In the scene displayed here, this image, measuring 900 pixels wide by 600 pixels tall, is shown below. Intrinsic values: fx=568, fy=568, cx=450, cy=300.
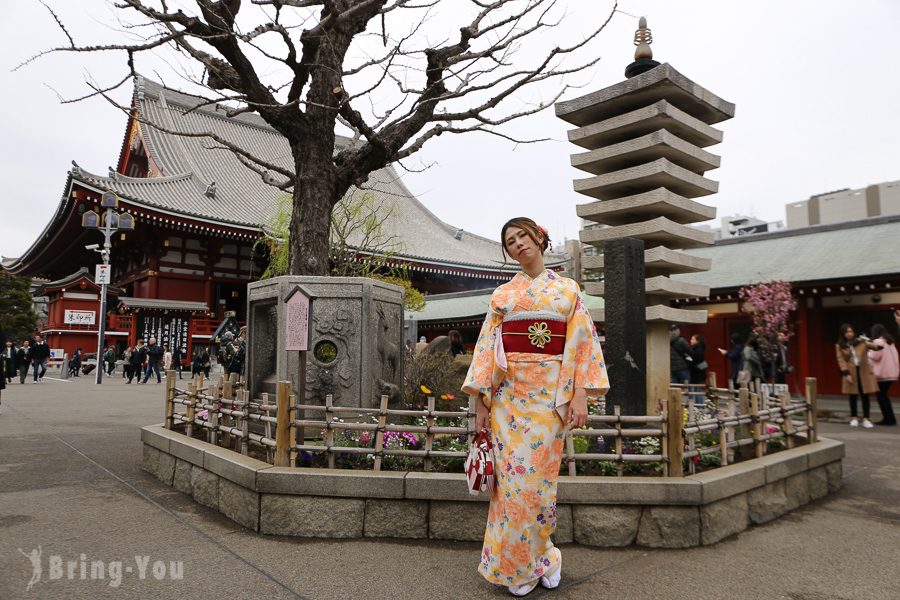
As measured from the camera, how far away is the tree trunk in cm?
597

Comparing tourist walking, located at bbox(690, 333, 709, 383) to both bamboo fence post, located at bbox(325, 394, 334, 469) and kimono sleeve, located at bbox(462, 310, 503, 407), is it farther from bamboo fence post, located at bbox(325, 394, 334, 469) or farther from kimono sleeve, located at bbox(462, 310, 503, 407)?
kimono sleeve, located at bbox(462, 310, 503, 407)

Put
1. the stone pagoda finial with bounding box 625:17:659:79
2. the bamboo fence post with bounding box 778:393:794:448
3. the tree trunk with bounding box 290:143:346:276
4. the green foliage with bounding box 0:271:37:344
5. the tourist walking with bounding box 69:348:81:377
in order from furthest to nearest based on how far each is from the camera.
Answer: the green foliage with bounding box 0:271:37:344 → the tourist walking with bounding box 69:348:81:377 → the stone pagoda finial with bounding box 625:17:659:79 → the tree trunk with bounding box 290:143:346:276 → the bamboo fence post with bounding box 778:393:794:448

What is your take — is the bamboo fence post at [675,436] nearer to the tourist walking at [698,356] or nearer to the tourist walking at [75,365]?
the tourist walking at [698,356]

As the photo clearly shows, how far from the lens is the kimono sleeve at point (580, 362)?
2.94 meters

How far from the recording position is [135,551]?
3391mm

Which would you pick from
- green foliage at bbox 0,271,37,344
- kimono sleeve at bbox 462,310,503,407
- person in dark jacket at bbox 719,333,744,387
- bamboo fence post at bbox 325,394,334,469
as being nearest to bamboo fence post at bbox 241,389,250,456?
bamboo fence post at bbox 325,394,334,469

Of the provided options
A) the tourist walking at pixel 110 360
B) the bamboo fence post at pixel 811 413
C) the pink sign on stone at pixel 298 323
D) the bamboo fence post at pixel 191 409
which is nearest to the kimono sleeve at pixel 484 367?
the pink sign on stone at pixel 298 323

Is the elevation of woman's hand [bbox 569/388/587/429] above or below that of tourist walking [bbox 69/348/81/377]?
above

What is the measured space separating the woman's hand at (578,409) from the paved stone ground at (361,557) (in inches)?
33.9

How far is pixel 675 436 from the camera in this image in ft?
12.2

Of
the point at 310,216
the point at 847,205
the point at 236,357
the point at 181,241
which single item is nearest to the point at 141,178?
the point at 181,241

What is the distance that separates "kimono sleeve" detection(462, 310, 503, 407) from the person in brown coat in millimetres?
8279

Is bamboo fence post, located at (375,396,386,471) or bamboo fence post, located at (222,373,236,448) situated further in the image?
bamboo fence post, located at (222,373,236,448)

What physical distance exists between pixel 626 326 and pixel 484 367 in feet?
7.24
